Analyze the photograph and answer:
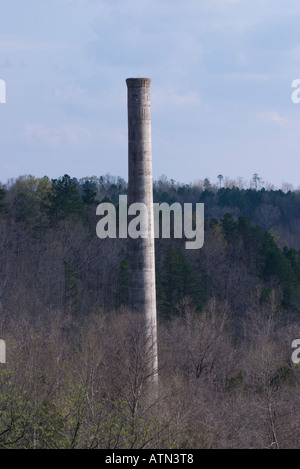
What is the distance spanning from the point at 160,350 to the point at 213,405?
770cm

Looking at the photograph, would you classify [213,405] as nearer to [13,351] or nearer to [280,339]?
[13,351]

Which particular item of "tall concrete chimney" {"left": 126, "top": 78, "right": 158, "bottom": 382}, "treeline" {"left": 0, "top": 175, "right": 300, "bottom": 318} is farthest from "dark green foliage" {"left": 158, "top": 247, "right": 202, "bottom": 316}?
"tall concrete chimney" {"left": 126, "top": 78, "right": 158, "bottom": 382}

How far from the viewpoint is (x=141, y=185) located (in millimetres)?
24375

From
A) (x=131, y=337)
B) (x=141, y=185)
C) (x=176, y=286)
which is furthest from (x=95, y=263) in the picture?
(x=141, y=185)

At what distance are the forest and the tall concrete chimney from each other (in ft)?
2.37

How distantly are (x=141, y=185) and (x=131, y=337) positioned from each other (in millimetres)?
4996

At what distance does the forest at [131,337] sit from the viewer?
16594mm

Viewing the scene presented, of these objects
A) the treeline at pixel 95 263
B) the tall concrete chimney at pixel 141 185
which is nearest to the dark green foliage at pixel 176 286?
the treeline at pixel 95 263

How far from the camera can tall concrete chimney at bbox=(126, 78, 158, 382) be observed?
2425cm

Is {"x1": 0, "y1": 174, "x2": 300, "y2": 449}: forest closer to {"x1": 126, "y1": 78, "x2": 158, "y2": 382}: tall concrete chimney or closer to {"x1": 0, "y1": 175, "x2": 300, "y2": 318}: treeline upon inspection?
{"x1": 0, "y1": 175, "x2": 300, "y2": 318}: treeline

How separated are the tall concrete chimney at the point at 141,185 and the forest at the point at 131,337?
0.72m

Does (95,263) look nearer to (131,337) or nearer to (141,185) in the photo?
(131,337)

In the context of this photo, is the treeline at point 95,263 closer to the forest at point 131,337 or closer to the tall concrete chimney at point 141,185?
the forest at point 131,337
